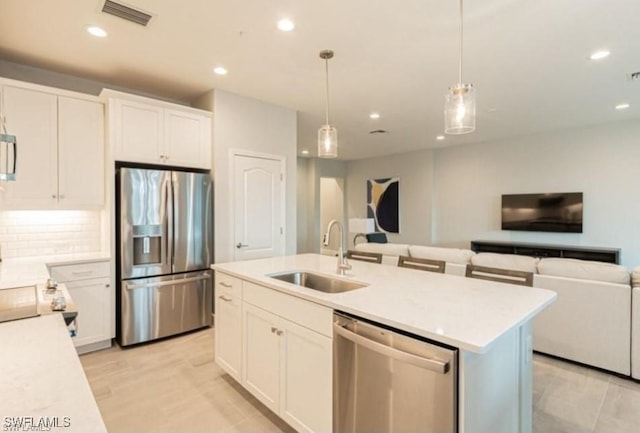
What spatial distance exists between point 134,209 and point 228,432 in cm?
228

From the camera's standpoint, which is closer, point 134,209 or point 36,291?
point 36,291

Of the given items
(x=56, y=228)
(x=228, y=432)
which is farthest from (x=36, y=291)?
(x=56, y=228)

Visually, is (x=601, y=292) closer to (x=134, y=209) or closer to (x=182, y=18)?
(x=182, y=18)

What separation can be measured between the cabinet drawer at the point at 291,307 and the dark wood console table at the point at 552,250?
549 centimetres

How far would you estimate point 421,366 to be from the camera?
4.39 feet

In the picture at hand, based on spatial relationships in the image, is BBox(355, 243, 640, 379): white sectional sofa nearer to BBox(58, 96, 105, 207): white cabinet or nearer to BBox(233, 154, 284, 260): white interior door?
BBox(233, 154, 284, 260): white interior door

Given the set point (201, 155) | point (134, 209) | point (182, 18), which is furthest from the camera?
point (201, 155)

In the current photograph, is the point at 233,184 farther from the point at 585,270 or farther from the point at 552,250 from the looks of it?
the point at 552,250

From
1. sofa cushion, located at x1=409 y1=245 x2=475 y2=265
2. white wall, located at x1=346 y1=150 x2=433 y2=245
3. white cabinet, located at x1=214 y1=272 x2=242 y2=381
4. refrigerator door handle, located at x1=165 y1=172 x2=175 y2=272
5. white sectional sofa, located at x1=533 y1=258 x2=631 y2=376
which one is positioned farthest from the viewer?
white wall, located at x1=346 y1=150 x2=433 y2=245

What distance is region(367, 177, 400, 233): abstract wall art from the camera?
8.12 m

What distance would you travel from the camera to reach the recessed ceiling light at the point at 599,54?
2920 mm

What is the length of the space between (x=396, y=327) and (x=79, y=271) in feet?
10.2

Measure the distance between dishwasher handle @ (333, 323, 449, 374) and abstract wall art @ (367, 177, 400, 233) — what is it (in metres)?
6.71

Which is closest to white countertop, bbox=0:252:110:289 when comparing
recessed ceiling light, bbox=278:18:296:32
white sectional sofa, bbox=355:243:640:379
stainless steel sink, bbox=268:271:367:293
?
stainless steel sink, bbox=268:271:367:293
